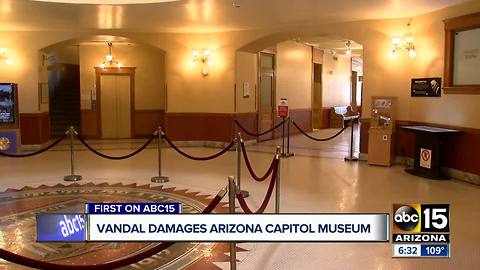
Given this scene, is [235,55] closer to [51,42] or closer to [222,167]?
[222,167]

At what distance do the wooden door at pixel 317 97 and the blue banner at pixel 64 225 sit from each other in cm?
1475

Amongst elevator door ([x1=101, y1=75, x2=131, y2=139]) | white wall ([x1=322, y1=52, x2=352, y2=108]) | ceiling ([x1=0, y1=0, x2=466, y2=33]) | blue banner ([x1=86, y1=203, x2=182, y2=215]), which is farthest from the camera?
white wall ([x1=322, y1=52, x2=352, y2=108])

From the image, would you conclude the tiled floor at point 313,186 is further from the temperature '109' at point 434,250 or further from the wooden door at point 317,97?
the wooden door at point 317,97

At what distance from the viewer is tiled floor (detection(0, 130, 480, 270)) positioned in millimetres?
4133

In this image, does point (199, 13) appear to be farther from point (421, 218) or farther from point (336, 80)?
point (336, 80)

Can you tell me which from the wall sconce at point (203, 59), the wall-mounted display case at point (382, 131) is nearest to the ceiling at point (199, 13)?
the wall sconce at point (203, 59)

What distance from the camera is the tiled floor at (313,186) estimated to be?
163 inches

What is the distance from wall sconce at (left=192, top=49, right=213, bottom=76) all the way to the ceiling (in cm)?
81

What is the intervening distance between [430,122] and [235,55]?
16.4ft

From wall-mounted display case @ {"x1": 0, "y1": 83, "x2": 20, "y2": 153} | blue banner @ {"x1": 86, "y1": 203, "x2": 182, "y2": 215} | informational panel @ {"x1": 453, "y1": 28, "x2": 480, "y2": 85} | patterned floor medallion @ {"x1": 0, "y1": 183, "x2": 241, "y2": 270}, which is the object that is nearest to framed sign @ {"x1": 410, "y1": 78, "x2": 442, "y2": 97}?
informational panel @ {"x1": 453, "y1": 28, "x2": 480, "y2": 85}

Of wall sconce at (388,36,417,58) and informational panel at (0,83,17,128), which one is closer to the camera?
wall sconce at (388,36,417,58)

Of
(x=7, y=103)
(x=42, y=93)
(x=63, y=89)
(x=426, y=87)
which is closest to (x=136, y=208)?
(x=426, y=87)

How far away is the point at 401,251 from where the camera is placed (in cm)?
390

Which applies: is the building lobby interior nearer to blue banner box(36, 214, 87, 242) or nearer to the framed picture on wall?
the framed picture on wall
